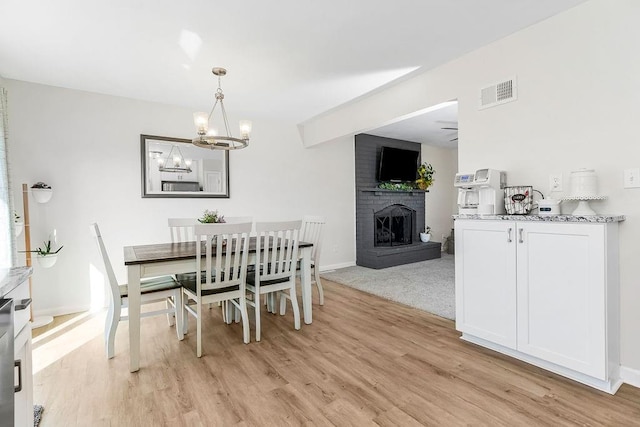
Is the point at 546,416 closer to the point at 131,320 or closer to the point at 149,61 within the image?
the point at 131,320

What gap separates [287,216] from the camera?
4.93 meters

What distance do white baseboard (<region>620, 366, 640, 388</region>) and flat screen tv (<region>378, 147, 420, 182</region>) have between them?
4369 mm

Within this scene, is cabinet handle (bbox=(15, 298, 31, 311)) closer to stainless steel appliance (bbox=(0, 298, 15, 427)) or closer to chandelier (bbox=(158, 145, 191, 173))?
stainless steel appliance (bbox=(0, 298, 15, 427))

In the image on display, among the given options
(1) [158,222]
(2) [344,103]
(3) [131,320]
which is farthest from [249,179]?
(3) [131,320]

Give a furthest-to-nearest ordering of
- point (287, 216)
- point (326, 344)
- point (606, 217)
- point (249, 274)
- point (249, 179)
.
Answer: point (287, 216) < point (249, 179) < point (249, 274) < point (326, 344) < point (606, 217)

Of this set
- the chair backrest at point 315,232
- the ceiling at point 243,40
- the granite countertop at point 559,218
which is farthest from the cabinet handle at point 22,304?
the granite countertop at point 559,218

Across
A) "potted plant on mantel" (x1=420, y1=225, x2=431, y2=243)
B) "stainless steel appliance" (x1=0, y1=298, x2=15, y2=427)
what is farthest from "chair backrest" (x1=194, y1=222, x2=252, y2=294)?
"potted plant on mantel" (x1=420, y1=225, x2=431, y2=243)

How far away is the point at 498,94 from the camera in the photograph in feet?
8.20

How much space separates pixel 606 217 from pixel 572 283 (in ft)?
1.43

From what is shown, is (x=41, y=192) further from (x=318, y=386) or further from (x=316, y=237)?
(x=318, y=386)

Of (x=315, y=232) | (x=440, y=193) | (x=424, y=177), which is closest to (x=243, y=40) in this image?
(x=315, y=232)

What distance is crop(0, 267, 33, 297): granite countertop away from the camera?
3.24 feet

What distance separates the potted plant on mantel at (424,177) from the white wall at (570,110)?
145 inches

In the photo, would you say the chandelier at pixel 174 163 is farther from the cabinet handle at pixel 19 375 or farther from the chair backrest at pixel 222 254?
the cabinet handle at pixel 19 375
